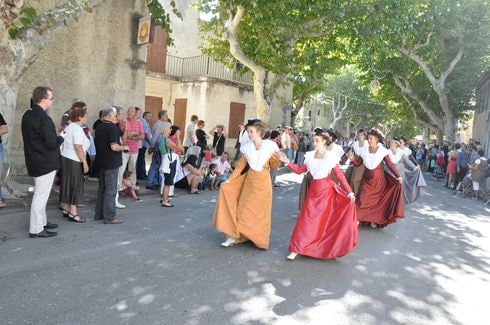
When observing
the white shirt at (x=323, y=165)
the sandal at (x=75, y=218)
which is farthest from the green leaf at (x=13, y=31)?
the white shirt at (x=323, y=165)

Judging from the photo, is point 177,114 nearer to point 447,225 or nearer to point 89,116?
point 89,116

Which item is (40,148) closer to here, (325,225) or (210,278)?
(210,278)

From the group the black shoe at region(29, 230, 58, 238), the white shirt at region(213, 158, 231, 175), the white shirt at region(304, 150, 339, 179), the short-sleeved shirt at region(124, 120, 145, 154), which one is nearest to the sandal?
the black shoe at region(29, 230, 58, 238)

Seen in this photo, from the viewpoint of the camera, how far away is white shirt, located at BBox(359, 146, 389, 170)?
27.2 ft

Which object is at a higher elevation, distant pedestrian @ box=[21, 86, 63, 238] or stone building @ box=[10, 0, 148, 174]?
stone building @ box=[10, 0, 148, 174]

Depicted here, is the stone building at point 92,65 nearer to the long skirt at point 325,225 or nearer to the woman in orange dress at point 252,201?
the woman in orange dress at point 252,201

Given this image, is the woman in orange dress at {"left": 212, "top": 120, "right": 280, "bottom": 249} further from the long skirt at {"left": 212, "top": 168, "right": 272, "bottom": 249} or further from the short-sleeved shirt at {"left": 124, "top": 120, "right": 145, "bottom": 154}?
the short-sleeved shirt at {"left": 124, "top": 120, "right": 145, "bottom": 154}

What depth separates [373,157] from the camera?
8406mm

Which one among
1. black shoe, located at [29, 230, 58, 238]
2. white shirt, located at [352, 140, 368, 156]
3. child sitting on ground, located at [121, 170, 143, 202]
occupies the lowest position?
black shoe, located at [29, 230, 58, 238]

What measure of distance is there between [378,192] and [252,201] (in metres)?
3.33

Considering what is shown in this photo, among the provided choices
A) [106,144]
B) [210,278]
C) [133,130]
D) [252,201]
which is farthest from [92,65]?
[210,278]

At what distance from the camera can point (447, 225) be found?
9656mm

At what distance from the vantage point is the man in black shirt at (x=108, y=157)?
22.5 ft

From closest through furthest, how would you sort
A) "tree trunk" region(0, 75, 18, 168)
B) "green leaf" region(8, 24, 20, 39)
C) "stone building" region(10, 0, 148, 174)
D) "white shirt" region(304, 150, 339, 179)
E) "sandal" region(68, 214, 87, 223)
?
"white shirt" region(304, 150, 339, 179), "sandal" region(68, 214, 87, 223), "green leaf" region(8, 24, 20, 39), "tree trunk" region(0, 75, 18, 168), "stone building" region(10, 0, 148, 174)
